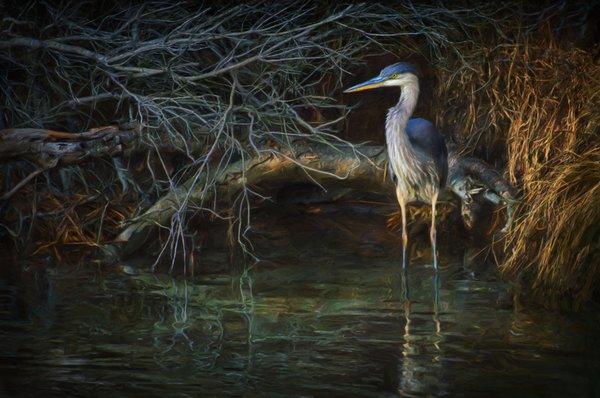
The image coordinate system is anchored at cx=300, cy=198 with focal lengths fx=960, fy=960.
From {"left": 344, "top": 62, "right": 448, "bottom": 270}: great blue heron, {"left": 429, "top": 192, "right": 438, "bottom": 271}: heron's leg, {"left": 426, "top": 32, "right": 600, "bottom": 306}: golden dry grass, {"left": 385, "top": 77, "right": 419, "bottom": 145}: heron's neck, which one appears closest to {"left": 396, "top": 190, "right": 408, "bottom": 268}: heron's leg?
{"left": 344, "top": 62, "right": 448, "bottom": 270}: great blue heron

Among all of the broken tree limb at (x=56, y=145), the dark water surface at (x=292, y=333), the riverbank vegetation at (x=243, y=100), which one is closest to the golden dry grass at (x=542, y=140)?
the riverbank vegetation at (x=243, y=100)

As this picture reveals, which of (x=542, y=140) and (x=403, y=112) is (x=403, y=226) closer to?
(x=403, y=112)

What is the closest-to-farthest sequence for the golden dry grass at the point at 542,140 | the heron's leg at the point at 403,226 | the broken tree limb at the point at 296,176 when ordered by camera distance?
the golden dry grass at the point at 542,140
the heron's leg at the point at 403,226
the broken tree limb at the point at 296,176

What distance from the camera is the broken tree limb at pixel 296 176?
5.64 meters

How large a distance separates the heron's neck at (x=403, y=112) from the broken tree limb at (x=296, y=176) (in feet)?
0.72

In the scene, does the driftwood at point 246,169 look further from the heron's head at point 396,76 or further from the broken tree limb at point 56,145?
the heron's head at point 396,76

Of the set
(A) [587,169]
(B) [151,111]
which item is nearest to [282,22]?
(B) [151,111]

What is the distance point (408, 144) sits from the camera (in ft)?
18.2

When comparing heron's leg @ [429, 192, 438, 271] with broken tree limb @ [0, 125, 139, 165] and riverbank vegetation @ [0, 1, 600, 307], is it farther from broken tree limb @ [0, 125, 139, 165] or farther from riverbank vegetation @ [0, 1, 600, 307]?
broken tree limb @ [0, 125, 139, 165]

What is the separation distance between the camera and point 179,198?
5.63 m

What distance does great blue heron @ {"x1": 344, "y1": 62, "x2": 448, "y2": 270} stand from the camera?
5547 millimetres

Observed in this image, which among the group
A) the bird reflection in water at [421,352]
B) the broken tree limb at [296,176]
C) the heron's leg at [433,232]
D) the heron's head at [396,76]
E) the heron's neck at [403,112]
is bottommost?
the bird reflection in water at [421,352]

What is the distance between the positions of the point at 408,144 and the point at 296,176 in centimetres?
73

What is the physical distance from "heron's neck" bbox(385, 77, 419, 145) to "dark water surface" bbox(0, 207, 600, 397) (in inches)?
28.7
